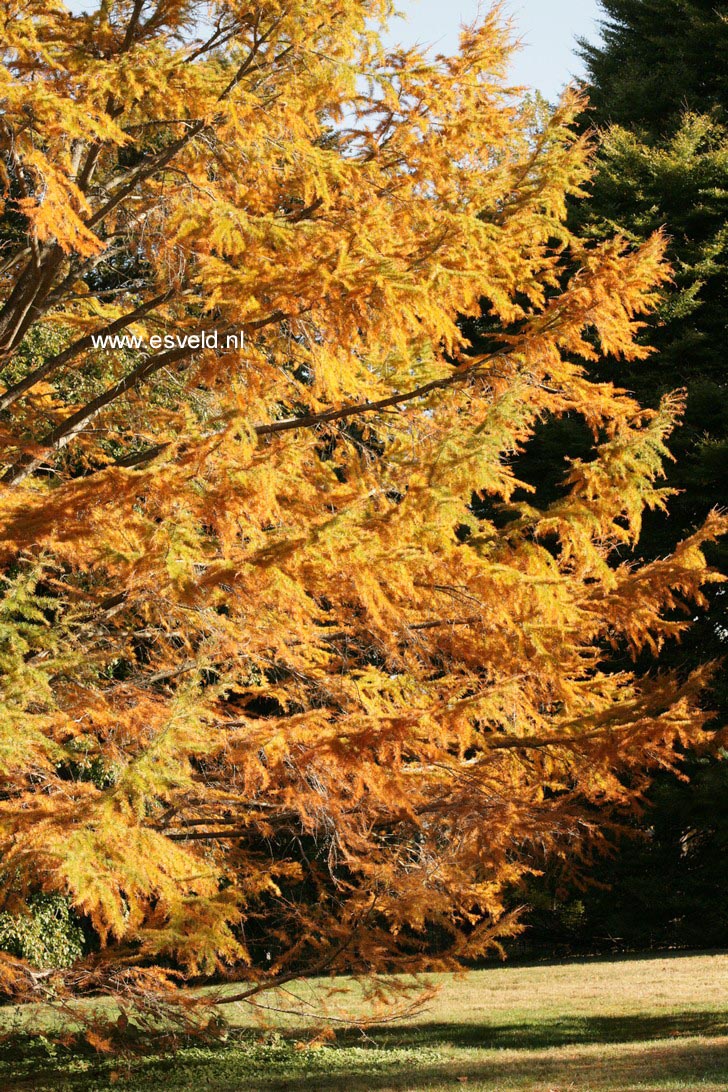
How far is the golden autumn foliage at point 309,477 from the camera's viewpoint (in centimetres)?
387

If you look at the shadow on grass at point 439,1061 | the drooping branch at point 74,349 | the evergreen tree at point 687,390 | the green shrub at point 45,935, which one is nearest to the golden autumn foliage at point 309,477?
the drooping branch at point 74,349

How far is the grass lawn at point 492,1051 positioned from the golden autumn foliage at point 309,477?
5.63ft

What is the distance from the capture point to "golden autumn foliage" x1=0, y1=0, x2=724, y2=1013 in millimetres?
3869

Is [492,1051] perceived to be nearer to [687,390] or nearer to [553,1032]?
[553,1032]

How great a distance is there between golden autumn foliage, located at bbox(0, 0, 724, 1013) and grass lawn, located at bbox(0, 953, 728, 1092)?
172 cm

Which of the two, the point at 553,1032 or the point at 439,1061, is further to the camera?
the point at 553,1032

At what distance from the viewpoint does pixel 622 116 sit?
16.4 m

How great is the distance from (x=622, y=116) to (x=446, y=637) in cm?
1406

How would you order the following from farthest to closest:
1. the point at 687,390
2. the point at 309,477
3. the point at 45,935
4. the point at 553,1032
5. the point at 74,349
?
the point at 687,390, the point at 45,935, the point at 553,1032, the point at 74,349, the point at 309,477

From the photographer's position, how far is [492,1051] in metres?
8.72

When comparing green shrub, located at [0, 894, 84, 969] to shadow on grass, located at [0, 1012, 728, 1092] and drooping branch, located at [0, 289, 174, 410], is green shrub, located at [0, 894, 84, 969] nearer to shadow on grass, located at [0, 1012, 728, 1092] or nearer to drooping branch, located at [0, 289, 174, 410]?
shadow on grass, located at [0, 1012, 728, 1092]

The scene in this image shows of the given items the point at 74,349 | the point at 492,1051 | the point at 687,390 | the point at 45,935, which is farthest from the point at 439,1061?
the point at 687,390

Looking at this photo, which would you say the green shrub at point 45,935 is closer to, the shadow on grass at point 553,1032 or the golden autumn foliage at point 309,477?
the shadow on grass at point 553,1032

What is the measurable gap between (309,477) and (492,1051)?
6177 millimetres
